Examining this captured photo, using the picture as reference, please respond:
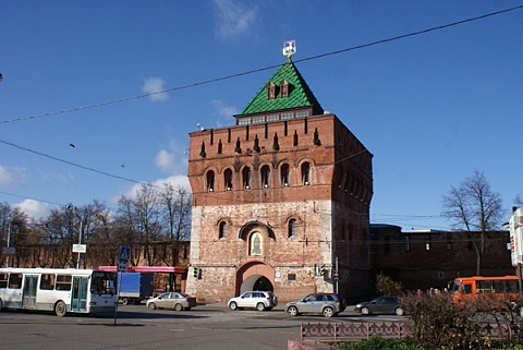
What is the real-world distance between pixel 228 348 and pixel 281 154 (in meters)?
27.3

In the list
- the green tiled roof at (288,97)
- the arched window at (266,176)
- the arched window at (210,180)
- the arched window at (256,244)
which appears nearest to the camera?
the arched window at (256,244)

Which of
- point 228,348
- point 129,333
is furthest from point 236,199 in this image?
point 228,348

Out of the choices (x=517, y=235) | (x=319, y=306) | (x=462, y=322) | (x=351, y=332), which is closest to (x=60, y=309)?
(x=319, y=306)

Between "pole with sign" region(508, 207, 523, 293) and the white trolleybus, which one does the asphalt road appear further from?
"pole with sign" region(508, 207, 523, 293)

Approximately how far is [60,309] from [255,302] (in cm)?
1274

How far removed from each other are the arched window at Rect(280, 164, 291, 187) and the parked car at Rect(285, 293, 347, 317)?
1180cm

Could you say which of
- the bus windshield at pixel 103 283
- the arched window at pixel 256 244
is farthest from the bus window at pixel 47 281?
the arched window at pixel 256 244

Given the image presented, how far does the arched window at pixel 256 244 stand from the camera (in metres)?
40.3

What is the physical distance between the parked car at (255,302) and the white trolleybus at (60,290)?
10275mm

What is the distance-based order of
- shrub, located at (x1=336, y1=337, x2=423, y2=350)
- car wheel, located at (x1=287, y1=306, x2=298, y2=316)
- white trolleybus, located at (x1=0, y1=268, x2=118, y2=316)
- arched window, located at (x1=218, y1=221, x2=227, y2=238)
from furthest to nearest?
1. arched window, located at (x1=218, y1=221, x2=227, y2=238)
2. car wheel, located at (x1=287, y1=306, x2=298, y2=316)
3. white trolleybus, located at (x1=0, y1=268, x2=118, y2=316)
4. shrub, located at (x1=336, y1=337, x2=423, y2=350)

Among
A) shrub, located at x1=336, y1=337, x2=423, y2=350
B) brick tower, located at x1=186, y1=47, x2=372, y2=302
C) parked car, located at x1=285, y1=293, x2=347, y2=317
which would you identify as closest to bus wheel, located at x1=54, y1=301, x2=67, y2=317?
parked car, located at x1=285, y1=293, x2=347, y2=317

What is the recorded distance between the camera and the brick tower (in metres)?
38.5

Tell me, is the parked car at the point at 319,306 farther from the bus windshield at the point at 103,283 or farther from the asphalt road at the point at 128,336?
the bus windshield at the point at 103,283

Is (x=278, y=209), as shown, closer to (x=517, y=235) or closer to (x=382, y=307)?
(x=382, y=307)
